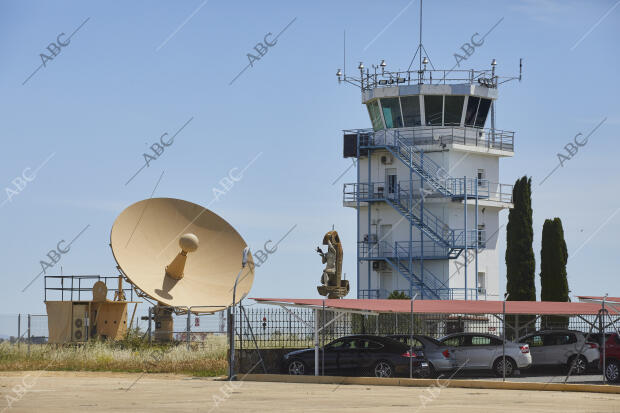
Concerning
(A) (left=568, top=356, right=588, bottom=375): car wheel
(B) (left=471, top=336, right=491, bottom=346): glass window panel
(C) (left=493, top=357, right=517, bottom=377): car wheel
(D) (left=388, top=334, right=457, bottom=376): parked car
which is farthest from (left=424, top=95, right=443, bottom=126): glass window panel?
(D) (left=388, top=334, right=457, bottom=376): parked car

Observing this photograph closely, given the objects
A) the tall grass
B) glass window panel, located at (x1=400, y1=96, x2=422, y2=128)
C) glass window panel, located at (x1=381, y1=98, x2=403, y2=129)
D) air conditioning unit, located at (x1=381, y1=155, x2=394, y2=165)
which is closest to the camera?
the tall grass

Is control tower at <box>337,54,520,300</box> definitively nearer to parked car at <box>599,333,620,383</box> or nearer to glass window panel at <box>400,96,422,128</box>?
glass window panel at <box>400,96,422,128</box>

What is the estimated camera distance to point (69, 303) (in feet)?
138

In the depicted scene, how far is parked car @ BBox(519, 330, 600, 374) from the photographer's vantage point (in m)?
34.7

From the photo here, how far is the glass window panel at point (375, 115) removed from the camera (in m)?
61.8

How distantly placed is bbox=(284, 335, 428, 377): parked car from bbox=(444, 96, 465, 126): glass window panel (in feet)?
97.1

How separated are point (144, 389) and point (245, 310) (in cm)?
546

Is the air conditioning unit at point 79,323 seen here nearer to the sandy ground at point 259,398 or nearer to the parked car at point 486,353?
the sandy ground at point 259,398

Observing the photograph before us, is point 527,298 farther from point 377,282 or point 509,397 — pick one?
point 509,397

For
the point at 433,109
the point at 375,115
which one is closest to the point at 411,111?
the point at 433,109

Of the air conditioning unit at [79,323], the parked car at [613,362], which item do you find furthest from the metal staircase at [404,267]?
the parked car at [613,362]

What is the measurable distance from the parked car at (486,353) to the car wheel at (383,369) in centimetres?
267

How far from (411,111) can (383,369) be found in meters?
30.6

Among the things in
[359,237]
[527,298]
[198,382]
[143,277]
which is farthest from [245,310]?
[359,237]
